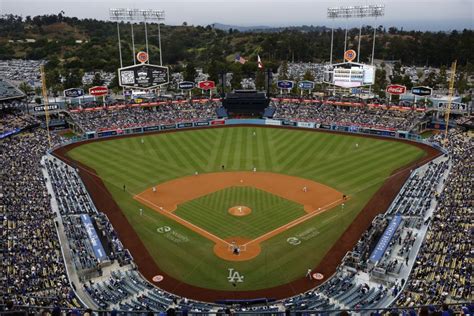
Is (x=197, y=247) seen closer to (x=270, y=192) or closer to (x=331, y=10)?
(x=270, y=192)

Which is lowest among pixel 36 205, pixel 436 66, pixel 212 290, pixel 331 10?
pixel 212 290

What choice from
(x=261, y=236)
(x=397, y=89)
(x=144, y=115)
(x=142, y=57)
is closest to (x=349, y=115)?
(x=397, y=89)

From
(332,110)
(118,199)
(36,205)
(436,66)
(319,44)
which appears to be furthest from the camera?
(319,44)

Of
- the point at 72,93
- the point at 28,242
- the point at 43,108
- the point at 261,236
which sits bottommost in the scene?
the point at 261,236

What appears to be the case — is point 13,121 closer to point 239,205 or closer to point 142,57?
point 142,57

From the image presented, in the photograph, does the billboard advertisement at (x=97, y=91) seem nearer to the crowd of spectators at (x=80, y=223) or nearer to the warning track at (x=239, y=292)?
the warning track at (x=239, y=292)

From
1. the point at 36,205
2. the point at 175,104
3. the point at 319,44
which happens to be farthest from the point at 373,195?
the point at 319,44

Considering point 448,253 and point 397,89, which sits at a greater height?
point 397,89
